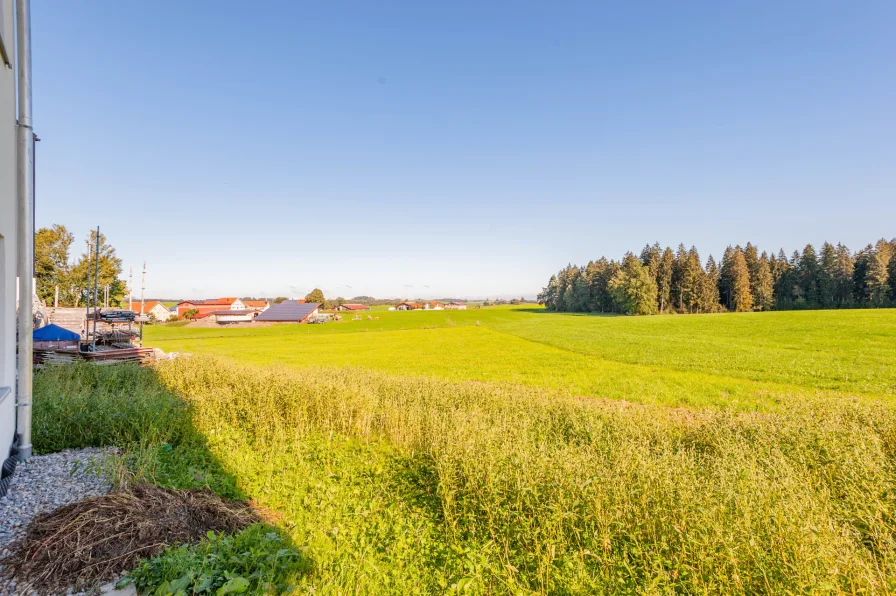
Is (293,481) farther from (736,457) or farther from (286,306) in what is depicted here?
(286,306)

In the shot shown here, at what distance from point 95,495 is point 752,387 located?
1894cm

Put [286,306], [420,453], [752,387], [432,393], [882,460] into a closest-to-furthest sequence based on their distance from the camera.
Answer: [882,460] < [420,453] < [432,393] < [752,387] < [286,306]

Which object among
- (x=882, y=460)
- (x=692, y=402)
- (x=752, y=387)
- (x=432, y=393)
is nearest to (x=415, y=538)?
(x=432, y=393)

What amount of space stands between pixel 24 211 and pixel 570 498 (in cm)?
892

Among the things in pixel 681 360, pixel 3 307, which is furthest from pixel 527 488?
pixel 681 360

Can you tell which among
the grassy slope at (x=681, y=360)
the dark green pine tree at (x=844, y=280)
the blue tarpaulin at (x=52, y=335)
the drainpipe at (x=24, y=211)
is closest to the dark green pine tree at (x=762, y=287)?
the dark green pine tree at (x=844, y=280)

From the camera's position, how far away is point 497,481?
5.07 metres

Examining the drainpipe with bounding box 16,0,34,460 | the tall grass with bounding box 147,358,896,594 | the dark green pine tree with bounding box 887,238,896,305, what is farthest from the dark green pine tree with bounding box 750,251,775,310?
the drainpipe with bounding box 16,0,34,460

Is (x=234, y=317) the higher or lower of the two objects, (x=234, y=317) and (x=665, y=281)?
the lower

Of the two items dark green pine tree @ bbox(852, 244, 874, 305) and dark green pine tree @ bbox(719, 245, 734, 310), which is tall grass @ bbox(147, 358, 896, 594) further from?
dark green pine tree @ bbox(852, 244, 874, 305)

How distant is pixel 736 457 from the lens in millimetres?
5805

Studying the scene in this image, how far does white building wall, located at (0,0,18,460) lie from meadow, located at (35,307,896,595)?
1.28m

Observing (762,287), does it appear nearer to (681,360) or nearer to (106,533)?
(681,360)

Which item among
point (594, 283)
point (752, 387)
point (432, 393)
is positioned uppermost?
point (594, 283)
